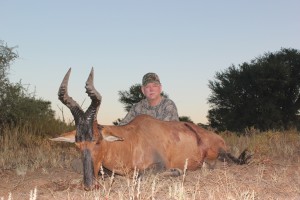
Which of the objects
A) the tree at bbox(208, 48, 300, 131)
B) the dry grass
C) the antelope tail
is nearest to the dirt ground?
the dry grass

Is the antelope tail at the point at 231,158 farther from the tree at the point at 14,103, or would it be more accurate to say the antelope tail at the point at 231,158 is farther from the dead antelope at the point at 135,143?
the tree at the point at 14,103

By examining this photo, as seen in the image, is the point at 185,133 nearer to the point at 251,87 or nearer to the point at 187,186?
the point at 187,186

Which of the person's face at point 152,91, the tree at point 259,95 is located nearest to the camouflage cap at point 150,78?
the person's face at point 152,91

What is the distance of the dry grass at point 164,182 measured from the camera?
14.1ft

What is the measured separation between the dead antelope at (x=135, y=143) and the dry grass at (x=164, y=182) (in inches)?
7.8

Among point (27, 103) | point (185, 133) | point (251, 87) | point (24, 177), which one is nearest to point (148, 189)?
point (185, 133)

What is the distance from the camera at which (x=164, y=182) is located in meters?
4.92

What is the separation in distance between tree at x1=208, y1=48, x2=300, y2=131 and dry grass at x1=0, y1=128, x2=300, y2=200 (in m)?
14.4

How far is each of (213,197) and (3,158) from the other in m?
5.84

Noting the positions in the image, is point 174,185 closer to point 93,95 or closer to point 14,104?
point 93,95

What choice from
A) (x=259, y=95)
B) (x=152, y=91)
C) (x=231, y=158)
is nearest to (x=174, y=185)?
(x=231, y=158)

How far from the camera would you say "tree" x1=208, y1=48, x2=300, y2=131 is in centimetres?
2406

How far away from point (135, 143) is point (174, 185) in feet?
4.50

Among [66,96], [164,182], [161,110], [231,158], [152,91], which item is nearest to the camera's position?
[164,182]
